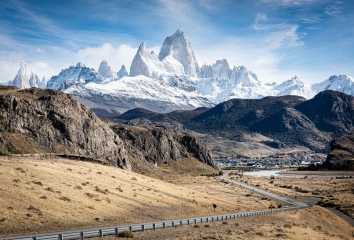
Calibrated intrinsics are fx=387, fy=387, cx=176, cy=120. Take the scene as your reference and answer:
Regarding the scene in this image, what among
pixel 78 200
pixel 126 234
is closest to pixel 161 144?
pixel 78 200

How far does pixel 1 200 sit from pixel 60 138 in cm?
5831

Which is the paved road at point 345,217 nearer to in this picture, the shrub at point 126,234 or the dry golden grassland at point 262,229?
the dry golden grassland at point 262,229

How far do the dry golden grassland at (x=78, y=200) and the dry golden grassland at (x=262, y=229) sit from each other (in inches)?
279

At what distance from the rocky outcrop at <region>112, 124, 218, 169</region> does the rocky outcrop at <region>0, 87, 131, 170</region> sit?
42.2m

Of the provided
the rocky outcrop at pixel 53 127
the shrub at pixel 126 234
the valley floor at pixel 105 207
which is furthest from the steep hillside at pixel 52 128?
the shrub at pixel 126 234

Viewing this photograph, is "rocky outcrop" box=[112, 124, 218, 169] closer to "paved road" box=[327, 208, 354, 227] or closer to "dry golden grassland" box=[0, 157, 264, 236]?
"paved road" box=[327, 208, 354, 227]

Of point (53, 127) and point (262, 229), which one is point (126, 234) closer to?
point (262, 229)

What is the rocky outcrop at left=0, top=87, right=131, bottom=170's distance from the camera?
8269 centimetres

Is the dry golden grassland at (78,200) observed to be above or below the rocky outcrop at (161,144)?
below

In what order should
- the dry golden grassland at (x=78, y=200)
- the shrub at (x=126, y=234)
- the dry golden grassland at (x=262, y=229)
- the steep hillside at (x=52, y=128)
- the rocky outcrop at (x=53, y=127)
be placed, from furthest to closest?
the rocky outcrop at (x=53, y=127) < the steep hillside at (x=52, y=128) < the dry golden grassland at (x=78, y=200) < the dry golden grassland at (x=262, y=229) < the shrub at (x=126, y=234)

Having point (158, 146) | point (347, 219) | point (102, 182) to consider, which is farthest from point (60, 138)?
point (158, 146)

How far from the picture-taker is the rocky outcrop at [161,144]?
160 m

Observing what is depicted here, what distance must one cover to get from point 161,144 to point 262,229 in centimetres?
12749

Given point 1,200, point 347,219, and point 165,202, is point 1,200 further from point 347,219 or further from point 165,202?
point 347,219
